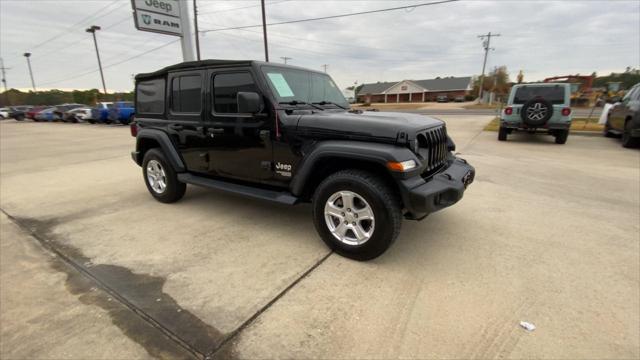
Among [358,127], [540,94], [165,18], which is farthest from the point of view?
[165,18]

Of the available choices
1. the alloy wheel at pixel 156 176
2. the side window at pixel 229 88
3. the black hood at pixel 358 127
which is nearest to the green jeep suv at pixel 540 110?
the black hood at pixel 358 127

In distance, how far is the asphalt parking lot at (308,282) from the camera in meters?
1.94

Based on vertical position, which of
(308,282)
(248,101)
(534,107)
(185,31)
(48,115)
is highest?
(185,31)

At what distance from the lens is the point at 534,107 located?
28.2 feet

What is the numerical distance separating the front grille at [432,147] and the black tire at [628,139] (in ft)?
26.0

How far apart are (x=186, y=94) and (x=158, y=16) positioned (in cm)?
926

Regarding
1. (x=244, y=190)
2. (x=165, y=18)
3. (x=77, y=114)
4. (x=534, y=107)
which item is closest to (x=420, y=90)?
(x=77, y=114)

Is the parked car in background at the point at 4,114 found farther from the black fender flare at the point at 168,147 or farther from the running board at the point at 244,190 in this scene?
the running board at the point at 244,190

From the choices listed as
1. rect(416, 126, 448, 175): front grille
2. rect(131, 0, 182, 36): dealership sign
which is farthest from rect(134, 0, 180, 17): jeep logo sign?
rect(416, 126, 448, 175): front grille

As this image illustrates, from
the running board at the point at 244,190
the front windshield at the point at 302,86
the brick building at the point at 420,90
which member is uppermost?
the brick building at the point at 420,90

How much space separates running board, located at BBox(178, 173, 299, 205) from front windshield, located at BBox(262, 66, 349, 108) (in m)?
0.97

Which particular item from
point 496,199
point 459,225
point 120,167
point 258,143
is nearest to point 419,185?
point 459,225

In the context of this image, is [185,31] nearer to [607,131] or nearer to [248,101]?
[248,101]

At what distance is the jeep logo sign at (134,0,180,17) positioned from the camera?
10.6m
